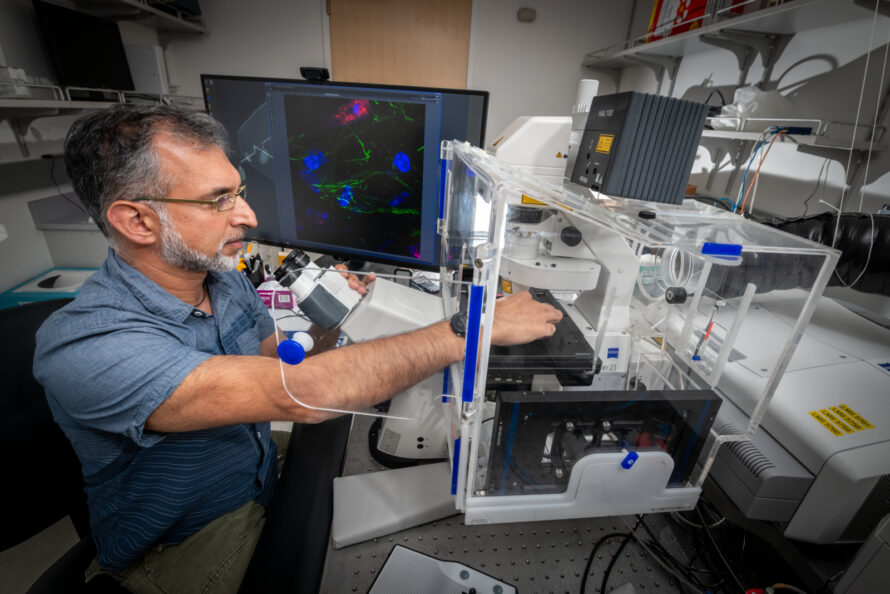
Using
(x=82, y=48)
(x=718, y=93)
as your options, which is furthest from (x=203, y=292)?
(x=718, y=93)

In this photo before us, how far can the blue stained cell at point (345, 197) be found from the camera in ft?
4.17

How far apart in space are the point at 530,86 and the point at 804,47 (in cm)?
209

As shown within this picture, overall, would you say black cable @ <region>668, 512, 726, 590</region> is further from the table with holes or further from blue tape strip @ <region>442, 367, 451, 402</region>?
blue tape strip @ <region>442, 367, 451, 402</region>

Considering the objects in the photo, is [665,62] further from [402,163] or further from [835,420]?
[835,420]

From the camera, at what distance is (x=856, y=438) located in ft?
2.06

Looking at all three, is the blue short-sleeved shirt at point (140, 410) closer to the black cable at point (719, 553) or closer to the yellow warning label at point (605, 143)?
the yellow warning label at point (605, 143)

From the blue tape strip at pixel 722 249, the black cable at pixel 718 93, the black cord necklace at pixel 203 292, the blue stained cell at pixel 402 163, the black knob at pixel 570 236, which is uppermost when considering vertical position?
the black cable at pixel 718 93

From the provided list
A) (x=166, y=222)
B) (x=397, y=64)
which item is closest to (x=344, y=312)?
(x=166, y=222)

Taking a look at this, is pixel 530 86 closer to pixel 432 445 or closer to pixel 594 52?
pixel 594 52

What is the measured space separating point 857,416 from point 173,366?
114cm

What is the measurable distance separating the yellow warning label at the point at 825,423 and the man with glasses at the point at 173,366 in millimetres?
464

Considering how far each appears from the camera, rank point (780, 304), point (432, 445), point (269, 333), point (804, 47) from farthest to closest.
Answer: point (804, 47), point (269, 333), point (432, 445), point (780, 304)

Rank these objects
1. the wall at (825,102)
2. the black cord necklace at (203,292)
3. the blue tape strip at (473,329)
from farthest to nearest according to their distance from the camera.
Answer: the wall at (825,102) < the black cord necklace at (203,292) < the blue tape strip at (473,329)

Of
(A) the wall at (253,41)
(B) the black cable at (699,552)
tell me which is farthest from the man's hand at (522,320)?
(A) the wall at (253,41)
